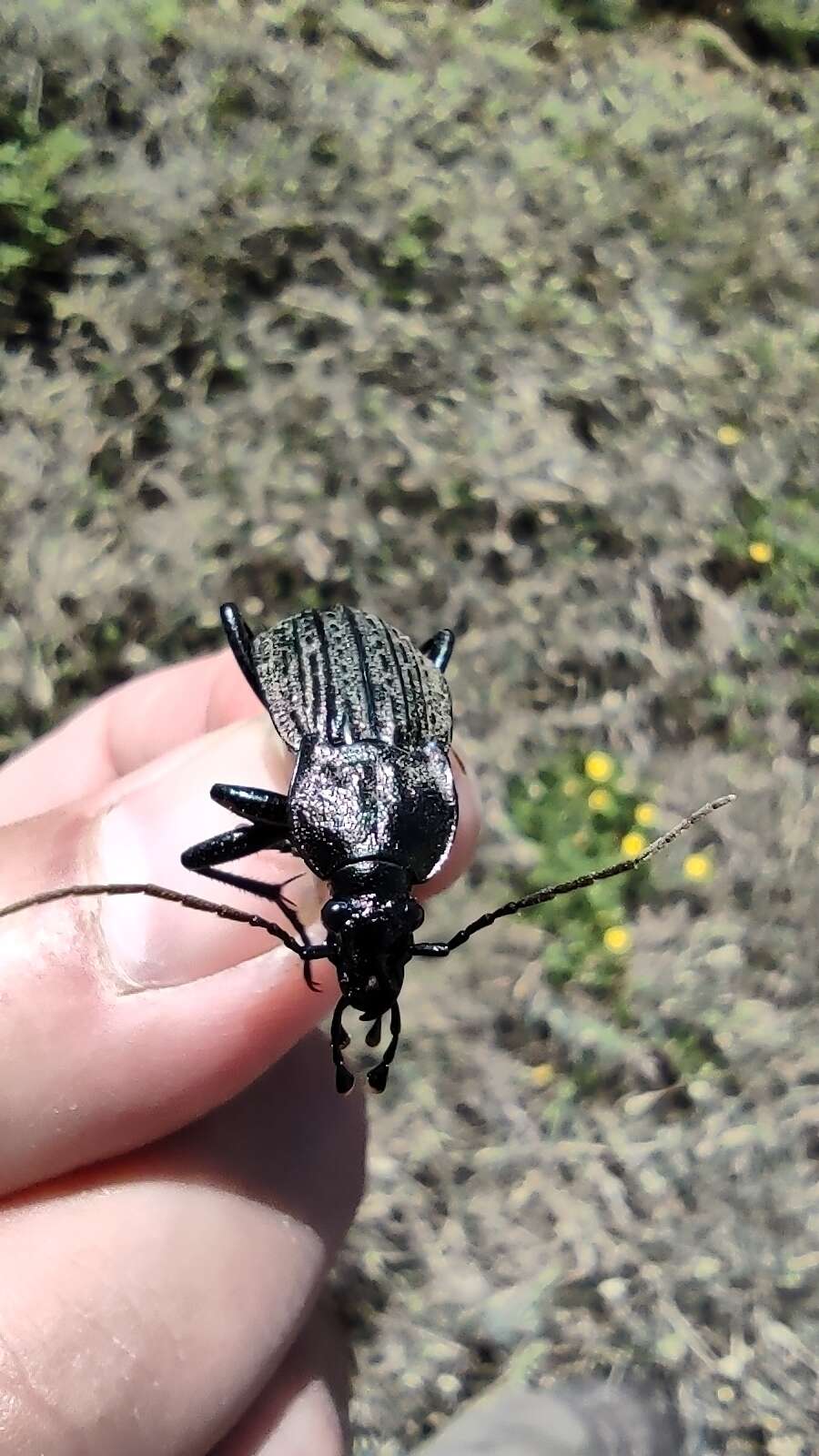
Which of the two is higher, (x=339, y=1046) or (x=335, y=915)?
(x=335, y=915)

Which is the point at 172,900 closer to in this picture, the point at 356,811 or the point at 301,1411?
the point at 356,811

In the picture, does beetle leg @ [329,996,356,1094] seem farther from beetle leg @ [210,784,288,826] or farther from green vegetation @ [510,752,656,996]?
green vegetation @ [510,752,656,996]

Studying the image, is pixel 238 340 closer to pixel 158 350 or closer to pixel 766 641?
pixel 158 350

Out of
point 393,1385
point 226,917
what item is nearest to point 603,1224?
point 393,1385

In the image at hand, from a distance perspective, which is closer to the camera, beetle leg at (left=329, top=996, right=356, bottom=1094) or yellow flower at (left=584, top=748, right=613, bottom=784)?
beetle leg at (left=329, top=996, right=356, bottom=1094)

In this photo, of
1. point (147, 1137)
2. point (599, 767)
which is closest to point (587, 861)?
point (599, 767)

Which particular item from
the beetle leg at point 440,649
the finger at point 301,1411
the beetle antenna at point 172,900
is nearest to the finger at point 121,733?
the beetle leg at point 440,649

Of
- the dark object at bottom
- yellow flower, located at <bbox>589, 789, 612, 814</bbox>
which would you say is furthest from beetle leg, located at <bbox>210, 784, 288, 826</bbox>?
the dark object at bottom
